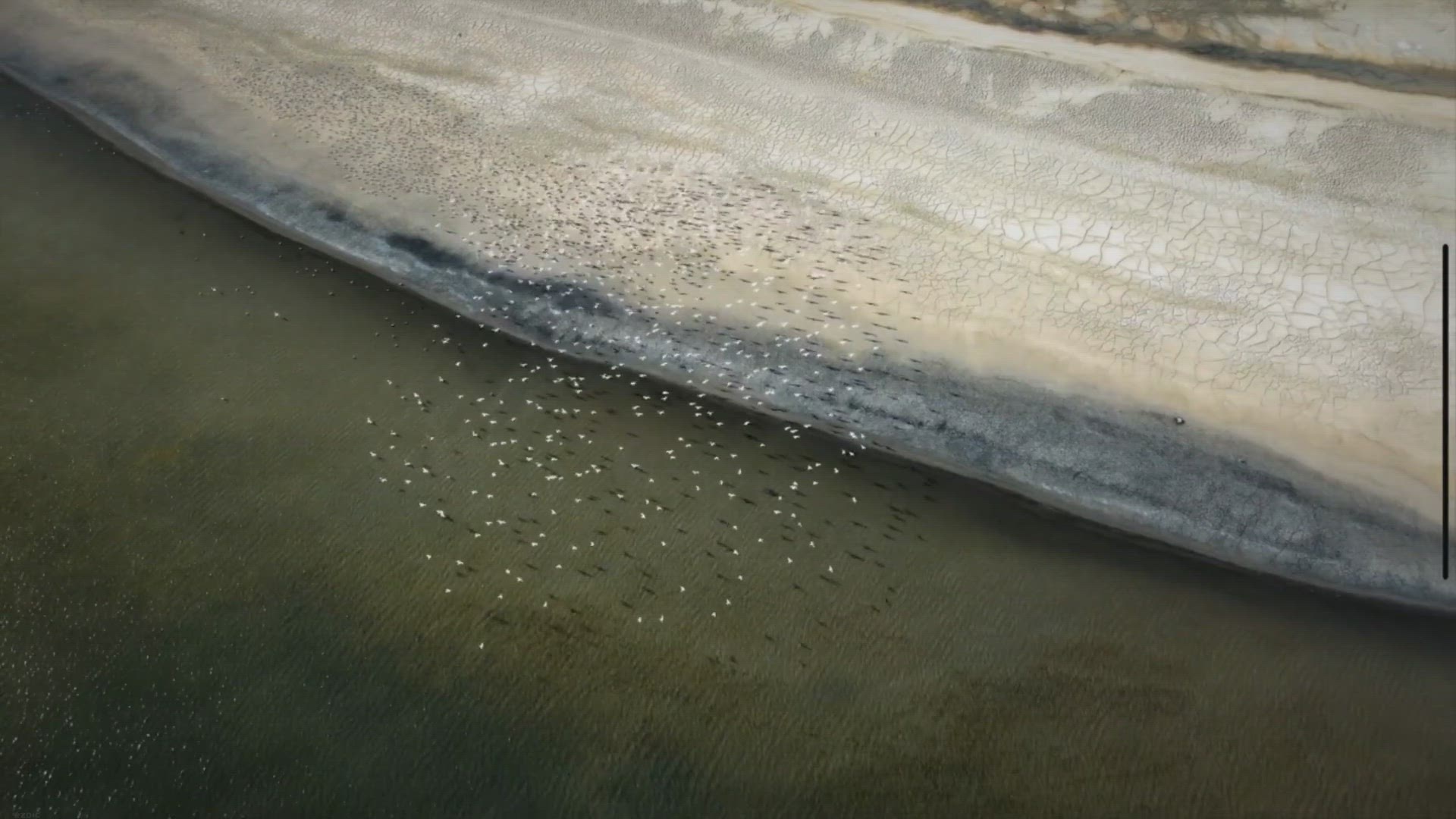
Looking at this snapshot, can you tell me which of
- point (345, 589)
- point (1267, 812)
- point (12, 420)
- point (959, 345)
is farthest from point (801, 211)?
point (12, 420)

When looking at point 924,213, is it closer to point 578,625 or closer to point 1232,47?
point 1232,47

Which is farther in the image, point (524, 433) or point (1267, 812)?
point (524, 433)

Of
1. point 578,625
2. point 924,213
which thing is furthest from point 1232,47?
point 578,625

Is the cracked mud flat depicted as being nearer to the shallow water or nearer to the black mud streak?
the black mud streak

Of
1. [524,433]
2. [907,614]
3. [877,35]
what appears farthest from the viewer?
[877,35]

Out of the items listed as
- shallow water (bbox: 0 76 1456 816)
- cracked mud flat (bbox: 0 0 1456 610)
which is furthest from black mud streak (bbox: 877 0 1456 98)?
shallow water (bbox: 0 76 1456 816)

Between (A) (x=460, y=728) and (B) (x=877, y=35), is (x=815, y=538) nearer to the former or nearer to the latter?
(A) (x=460, y=728)
